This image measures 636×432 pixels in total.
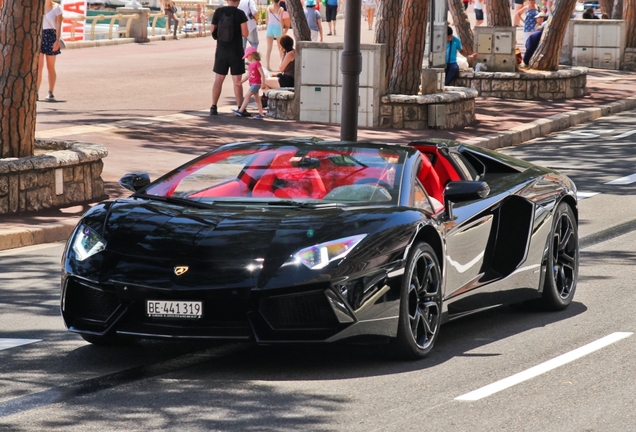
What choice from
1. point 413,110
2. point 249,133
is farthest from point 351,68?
point 413,110

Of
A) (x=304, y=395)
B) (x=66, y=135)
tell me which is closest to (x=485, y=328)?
(x=304, y=395)

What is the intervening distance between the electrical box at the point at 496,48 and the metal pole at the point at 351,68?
12964 mm

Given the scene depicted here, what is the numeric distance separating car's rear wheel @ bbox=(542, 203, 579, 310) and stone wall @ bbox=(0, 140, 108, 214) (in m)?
5.78

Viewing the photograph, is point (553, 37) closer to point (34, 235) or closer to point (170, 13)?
point (34, 235)

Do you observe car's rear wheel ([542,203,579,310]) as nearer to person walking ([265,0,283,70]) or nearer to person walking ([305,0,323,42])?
person walking ([265,0,283,70])

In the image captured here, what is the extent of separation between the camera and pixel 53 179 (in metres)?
13.0

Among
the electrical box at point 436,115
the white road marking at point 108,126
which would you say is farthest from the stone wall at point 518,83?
the white road marking at point 108,126

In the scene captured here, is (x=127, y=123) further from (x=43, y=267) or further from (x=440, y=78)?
(x=43, y=267)

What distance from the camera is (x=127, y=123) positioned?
66.3 feet

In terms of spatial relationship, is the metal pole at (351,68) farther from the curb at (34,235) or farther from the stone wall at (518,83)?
the stone wall at (518,83)

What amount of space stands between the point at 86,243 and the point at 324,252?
1.32 metres

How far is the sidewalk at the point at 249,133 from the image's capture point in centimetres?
1230

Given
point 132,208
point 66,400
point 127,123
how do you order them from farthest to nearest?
point 127,123 < point 132,208 < point 66,400

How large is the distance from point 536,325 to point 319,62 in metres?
13.6
